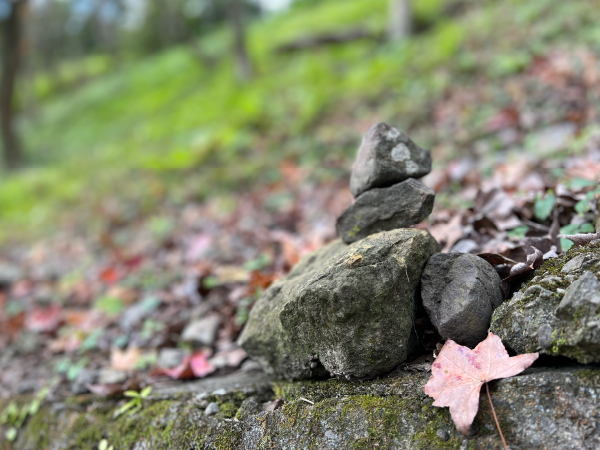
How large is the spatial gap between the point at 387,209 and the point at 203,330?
56.0 inches

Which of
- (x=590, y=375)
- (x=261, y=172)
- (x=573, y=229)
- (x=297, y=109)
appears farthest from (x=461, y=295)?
(x=297, y=109)

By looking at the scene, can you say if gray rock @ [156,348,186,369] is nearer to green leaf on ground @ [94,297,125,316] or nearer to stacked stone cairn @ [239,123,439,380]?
stacked stone cairn @ [239,123,439,380]

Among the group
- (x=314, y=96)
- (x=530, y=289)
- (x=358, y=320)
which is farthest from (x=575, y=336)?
(x=314, y=96)

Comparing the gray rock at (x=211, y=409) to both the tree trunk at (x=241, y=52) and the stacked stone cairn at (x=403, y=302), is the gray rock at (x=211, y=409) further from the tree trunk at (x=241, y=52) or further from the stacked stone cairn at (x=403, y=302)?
the tree trunk at (x=241, y=52)

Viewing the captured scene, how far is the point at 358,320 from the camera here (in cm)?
147

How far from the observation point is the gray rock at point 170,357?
95.9 inches

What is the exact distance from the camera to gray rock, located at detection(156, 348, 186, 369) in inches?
95.9

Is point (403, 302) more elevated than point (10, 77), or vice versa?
point (10, 77)

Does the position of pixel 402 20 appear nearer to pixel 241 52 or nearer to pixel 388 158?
pixel 241 52

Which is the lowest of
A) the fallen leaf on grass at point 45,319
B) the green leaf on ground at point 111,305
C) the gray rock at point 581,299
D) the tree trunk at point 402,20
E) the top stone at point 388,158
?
the fallen leaf on grass at point 45,319

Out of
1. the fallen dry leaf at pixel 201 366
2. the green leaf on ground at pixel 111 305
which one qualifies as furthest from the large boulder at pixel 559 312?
the green leaf on ground at pixel 111 305

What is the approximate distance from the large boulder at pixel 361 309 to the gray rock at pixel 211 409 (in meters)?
0.40

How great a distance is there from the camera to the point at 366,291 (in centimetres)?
146

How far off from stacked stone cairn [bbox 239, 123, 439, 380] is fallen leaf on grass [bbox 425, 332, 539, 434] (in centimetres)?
18
